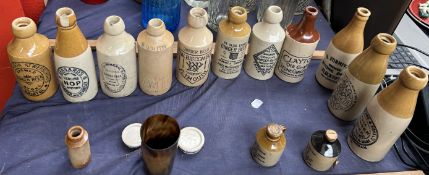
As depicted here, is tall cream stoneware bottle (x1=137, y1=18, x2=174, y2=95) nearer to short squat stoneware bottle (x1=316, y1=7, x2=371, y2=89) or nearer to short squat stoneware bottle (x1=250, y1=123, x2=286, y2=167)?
short squat stoneware bottle (x1=250, y1=123, x2=286, y2=167)

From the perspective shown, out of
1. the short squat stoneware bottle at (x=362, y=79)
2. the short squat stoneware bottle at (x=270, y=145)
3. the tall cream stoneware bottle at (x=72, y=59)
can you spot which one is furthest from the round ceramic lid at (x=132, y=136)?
the short squat stoneware bottle at (x=362, y=79)

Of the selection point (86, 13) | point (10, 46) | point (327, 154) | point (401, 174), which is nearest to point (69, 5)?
point (86, 13)

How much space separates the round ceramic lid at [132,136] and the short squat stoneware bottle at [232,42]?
0.86ft

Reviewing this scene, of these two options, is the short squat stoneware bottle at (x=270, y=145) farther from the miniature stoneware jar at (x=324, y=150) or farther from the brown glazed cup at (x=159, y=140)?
the brown glazed cup at (x=159, y=140)

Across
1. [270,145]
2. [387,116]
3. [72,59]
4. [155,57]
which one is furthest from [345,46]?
[72,59]

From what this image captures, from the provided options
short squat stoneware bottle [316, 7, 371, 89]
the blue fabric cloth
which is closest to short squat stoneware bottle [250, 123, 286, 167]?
the blue fabric cloth

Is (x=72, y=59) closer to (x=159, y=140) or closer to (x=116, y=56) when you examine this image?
(x=116, y=56)

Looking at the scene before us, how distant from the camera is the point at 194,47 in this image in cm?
82

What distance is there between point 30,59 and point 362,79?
69 cm

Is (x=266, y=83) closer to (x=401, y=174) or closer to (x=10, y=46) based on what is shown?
(x=401, y=174)

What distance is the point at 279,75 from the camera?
0.98 metres

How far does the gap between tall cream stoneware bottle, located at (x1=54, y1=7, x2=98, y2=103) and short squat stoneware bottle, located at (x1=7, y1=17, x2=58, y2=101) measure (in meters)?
0.03

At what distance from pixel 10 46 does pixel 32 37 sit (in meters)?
0.05

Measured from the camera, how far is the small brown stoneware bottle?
66 centimetres
